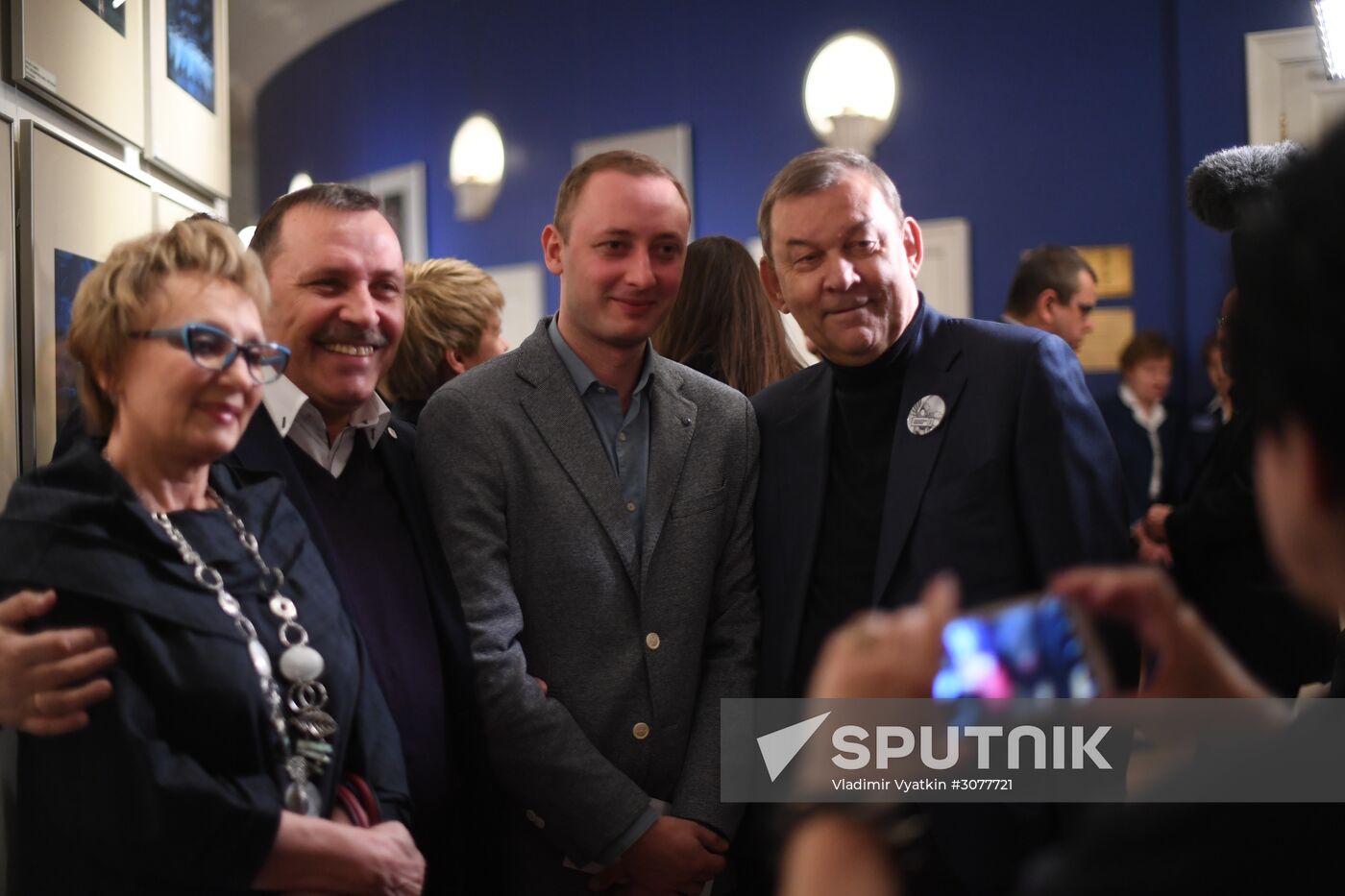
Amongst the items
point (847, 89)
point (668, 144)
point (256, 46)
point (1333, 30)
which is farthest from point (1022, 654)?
point (847, 89)

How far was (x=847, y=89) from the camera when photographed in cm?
405

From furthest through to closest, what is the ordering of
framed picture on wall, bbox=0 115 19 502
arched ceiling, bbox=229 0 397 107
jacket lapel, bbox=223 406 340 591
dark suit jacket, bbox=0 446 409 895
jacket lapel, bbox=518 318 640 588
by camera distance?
arched ceiling, bbox=229 0 397 107
jacket lapel, bbox=518 318 640 588
framed picture on wall, bbox=0 115 19 502
jacket lapel, bbox=223 406 340 591
dark suit jacket, bbox=0 446 409 895

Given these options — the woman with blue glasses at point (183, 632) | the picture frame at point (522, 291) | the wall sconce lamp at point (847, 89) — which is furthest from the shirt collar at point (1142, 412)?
the woman with blue glasses at point (183, 632)

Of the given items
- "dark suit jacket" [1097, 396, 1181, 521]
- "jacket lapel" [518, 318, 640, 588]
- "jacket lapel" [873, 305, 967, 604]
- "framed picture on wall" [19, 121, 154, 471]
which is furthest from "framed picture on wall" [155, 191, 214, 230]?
"dark suit jacket" [1097, 396, 1181, 521]

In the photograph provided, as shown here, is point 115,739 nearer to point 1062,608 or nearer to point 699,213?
point 1062,608

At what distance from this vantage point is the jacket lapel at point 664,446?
5.60 feet

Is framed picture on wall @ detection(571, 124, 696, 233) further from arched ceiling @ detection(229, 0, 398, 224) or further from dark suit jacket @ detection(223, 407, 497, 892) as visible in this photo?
dark suit jacket @ detection(223, 407, 497, 892)

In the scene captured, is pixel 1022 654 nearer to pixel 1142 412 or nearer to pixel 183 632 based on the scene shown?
pixel 183 632

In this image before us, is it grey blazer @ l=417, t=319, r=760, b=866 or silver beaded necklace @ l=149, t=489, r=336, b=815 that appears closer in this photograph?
silver beaded necklace @ l=149, t=489, r=336, b=815

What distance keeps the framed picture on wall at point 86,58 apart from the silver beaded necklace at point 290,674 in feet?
2.57

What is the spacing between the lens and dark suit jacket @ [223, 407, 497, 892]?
1490 millimetres

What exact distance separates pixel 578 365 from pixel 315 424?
16.1 inches

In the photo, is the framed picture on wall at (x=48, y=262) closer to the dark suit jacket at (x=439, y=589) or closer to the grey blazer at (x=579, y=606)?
the dark suit jacket at (x=439, y=589)

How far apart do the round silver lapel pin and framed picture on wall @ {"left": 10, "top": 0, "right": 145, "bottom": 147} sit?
4.34 feet
